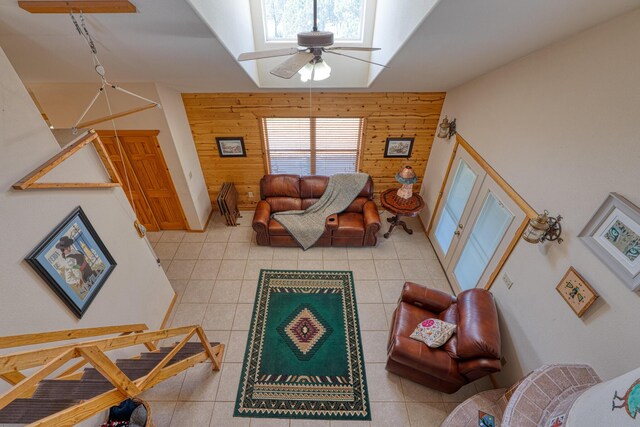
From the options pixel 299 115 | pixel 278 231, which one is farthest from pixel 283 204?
pixel 299 115

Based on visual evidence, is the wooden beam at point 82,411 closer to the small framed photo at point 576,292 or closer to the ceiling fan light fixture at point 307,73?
the ceiling fan light fixture at point 307,73

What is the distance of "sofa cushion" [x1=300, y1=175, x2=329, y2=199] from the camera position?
17.1 ft

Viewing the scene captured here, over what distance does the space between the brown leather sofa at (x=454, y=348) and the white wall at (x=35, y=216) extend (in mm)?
2939

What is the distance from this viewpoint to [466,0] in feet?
5.54

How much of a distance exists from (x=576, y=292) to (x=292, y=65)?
2751 mm

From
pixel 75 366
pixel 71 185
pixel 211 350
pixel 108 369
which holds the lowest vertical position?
pixel 211 350

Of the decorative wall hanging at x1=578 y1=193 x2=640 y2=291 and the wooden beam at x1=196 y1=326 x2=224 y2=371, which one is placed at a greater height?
the decorative wall hanging at x1=578 y1=193 x2=640 y2=291

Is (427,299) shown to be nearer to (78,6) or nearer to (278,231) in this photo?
(278,231)

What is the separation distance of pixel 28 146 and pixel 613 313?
4.24m

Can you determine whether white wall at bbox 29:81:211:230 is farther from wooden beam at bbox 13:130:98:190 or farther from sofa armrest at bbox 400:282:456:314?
sofa armrest at bbox 400:282:456:314

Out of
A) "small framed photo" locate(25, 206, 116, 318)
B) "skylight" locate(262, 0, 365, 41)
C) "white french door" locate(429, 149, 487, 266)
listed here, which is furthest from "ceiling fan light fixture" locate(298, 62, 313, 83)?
"white french door" locate(429, 149, 487, 266)

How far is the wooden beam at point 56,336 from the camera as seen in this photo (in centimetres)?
177

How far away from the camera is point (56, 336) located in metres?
2.04

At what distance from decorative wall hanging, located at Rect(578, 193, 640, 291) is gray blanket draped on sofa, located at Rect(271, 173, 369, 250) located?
337cm
